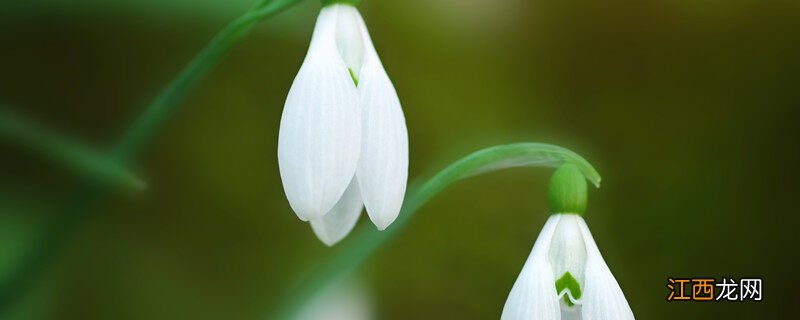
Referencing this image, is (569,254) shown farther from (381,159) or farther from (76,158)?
(76,158)

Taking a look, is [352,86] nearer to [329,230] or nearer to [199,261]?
[329,230]

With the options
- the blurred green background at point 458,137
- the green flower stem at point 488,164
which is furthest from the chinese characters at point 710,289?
the green flower stem at point 488,164

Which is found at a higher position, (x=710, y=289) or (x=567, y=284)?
(x=710, y=289)

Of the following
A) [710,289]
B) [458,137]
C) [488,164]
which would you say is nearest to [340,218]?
[488,164]

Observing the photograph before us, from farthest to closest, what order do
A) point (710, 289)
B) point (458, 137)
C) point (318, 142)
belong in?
point (458, 137) → point (710, 289) → point (318, 142)

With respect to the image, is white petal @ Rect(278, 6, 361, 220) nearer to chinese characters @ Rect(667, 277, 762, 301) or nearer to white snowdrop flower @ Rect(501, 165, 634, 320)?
white snowdrop flower @ Rect(501, 165, 634, 320)

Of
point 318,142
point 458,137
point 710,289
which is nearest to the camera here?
point 318,142

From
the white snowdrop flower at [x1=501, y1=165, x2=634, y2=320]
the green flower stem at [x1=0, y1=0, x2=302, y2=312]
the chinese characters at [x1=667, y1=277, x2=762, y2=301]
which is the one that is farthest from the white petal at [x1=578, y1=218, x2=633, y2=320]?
the chinese characters at [x1=667, y1=277, x2=762, y2=301]

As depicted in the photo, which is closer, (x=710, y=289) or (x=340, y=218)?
(x=340, y=218)
